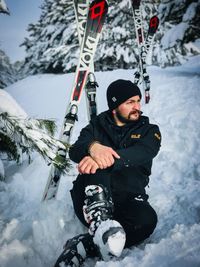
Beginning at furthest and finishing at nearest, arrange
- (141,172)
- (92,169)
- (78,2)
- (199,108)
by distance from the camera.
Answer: (199,108)
(78,2)
(141,172)
(92,169)

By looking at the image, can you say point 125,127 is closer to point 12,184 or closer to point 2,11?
point 2,11

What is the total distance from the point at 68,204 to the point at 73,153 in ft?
3.23

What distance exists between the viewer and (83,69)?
373 cm

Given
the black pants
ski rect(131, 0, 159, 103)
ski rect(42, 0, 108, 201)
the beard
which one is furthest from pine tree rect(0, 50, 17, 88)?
ski rect(131, 0, 159, 103)

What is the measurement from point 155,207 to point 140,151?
99 centimetres

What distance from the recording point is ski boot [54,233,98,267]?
2097 millimetres

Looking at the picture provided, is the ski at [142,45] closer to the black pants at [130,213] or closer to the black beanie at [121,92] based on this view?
the black beanie at [121,92]

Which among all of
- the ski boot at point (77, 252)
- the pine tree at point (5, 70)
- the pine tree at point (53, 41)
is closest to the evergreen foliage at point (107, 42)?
the pine tree at point (53, 41)

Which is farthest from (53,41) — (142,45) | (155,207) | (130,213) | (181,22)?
(130,213)

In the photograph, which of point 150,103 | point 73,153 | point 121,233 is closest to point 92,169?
point 73,153

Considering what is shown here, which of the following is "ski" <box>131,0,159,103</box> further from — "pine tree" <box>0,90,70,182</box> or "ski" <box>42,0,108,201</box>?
"pine tree" <box>0,90,70,182</box>

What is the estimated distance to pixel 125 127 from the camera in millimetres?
2736

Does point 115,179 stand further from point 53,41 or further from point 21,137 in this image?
point 53,41

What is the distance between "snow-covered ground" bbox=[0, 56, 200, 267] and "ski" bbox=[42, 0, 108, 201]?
11.8 inches
